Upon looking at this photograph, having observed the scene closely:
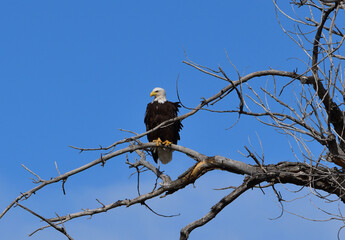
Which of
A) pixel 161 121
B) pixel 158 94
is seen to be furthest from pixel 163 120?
pixel 158 94

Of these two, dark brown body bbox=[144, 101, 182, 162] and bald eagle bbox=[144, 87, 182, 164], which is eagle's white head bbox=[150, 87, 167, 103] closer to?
bald eagle bbox=[144, 87, 182, 164]

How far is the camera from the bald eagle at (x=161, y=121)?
26.2ft

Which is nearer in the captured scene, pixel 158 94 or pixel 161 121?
pixel 161 121

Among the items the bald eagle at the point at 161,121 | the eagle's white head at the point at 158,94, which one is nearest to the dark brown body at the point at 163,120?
the bald eagle at the point at 161,121

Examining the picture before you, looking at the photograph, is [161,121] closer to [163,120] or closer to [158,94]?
[163,120]

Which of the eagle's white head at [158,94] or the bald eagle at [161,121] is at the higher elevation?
the eagle's white head at [158,94]

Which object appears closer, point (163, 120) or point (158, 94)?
point (163, 120)

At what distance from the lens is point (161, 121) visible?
26.0 feet

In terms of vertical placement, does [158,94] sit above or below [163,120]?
above

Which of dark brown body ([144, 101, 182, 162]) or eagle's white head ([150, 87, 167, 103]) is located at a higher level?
eagle's white head ([150, 87, 167, 103])

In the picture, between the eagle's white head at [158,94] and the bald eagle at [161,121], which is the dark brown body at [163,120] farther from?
the eagle's white head at [158,94]

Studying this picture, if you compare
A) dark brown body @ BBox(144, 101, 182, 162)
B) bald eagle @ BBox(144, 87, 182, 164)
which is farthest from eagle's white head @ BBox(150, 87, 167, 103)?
dark brown body @ BBox(144, 101, 182, 162)

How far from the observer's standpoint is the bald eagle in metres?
7.98

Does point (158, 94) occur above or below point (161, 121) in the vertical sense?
above
